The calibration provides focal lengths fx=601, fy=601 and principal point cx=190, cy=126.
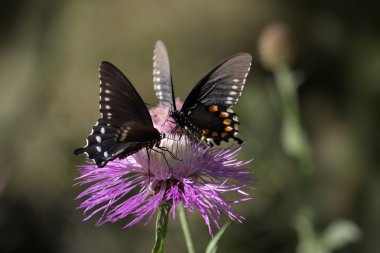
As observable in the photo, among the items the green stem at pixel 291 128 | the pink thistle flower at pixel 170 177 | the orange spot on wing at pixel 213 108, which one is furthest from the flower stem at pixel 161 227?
the green stem at pixel 291 128

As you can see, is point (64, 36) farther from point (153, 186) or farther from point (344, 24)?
point (153, 186)

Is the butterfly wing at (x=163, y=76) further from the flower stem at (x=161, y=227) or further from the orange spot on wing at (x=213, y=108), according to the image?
the flower stem at (x=161, y=227)

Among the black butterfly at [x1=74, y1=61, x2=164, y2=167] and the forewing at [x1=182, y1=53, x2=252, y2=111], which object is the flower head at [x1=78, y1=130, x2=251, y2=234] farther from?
the forewing at [x1=182, y1=53, x2=252, y2=111]

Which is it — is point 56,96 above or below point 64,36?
below

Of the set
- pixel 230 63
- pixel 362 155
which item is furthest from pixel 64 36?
pixel 230 63

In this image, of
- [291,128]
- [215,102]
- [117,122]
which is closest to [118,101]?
[117,122]

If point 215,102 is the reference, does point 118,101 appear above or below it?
above

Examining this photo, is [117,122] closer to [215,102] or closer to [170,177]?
[170,177]
